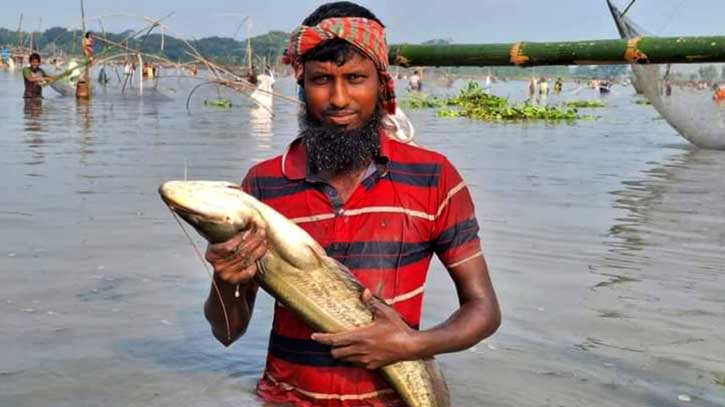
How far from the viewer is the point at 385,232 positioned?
227cm

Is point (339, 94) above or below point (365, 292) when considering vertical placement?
above

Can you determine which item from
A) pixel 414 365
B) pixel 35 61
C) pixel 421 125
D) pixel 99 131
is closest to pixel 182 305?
pixel 414 365

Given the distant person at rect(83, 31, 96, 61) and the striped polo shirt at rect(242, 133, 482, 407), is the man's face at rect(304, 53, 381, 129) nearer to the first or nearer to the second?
the striped polo shirt at rect(242, 133, 482, 407)

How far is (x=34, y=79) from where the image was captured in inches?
862

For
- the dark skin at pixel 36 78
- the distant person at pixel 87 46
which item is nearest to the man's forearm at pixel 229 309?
the distant person at pixel 87 46

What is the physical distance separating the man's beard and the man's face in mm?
17

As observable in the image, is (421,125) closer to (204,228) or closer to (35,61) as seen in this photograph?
(35,61)

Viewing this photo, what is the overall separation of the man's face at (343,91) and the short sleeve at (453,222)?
0.80 ft

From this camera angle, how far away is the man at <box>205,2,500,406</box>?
2250 mm

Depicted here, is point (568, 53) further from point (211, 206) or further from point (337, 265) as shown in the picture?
point (211, 206)

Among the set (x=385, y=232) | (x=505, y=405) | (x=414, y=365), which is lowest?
(x=505, y=405)

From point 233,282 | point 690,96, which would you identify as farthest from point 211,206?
point 690,96

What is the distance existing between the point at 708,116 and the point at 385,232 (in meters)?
13.6

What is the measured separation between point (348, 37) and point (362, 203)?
39 cm
